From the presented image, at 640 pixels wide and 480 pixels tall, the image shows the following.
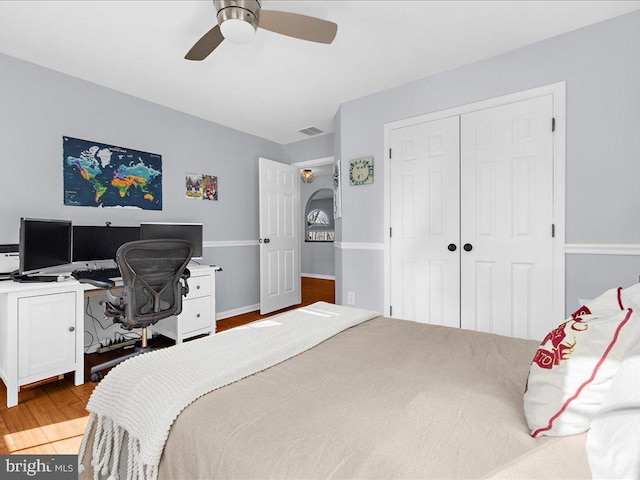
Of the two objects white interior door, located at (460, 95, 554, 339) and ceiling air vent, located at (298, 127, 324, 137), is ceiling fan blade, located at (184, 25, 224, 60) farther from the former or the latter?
ceiling air vent, located at (298, 127, 324, 137)

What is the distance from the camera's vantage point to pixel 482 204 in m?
2.76

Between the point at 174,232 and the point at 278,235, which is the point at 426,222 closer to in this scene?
the point at 278,235

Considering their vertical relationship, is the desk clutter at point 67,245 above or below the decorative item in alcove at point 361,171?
below

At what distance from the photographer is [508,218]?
8.68 ft

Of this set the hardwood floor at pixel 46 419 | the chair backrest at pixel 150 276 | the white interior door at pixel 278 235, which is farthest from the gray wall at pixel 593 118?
the hardwood floor at pixel 46 419

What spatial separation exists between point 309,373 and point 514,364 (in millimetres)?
742

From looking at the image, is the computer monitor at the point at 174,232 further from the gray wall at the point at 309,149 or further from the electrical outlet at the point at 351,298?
the gray wall at the point at 309,149

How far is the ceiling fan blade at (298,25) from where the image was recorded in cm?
179

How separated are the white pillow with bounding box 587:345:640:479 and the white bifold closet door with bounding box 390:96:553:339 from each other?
2.16m

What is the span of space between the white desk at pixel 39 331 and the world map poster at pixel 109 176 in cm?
94

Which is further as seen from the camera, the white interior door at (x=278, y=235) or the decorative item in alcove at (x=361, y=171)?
the white interior door at (x=278, y=235)

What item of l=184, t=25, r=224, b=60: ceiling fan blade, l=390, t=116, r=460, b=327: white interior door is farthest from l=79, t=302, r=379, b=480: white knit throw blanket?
l=390, t=116, r=460, b=327: white interior door

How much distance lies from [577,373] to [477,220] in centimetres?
223

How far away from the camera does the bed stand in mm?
665
